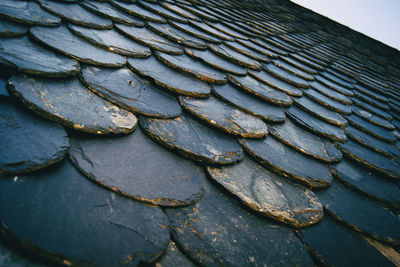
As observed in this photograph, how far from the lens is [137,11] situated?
156 centimetres

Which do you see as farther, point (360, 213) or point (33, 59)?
point (360, 213)

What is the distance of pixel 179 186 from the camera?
76cm

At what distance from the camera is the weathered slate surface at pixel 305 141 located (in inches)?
46.8

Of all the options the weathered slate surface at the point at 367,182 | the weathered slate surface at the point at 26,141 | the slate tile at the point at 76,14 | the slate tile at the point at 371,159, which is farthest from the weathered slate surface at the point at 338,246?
the slate tile at the point at 76,14

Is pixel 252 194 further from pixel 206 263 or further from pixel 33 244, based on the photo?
pixel 33 244

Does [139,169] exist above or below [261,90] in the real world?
below

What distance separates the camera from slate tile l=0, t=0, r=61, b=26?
0.96m

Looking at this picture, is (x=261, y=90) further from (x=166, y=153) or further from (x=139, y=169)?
(x=139, y=169)

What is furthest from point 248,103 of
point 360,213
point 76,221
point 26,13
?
point 26,13

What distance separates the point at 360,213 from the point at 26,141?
1.42 metres

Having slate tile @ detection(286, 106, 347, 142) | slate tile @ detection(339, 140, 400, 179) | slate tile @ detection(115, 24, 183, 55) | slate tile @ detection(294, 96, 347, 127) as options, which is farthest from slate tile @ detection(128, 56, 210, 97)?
slate tile @ detection(339, 140, 400, 179)

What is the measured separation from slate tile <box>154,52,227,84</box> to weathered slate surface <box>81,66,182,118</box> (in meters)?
0.25

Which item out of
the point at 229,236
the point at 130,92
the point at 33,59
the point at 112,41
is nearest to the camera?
the point at 229,236

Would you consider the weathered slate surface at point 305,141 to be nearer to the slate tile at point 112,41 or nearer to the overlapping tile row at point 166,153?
the overlapping tile row at point 166,153
